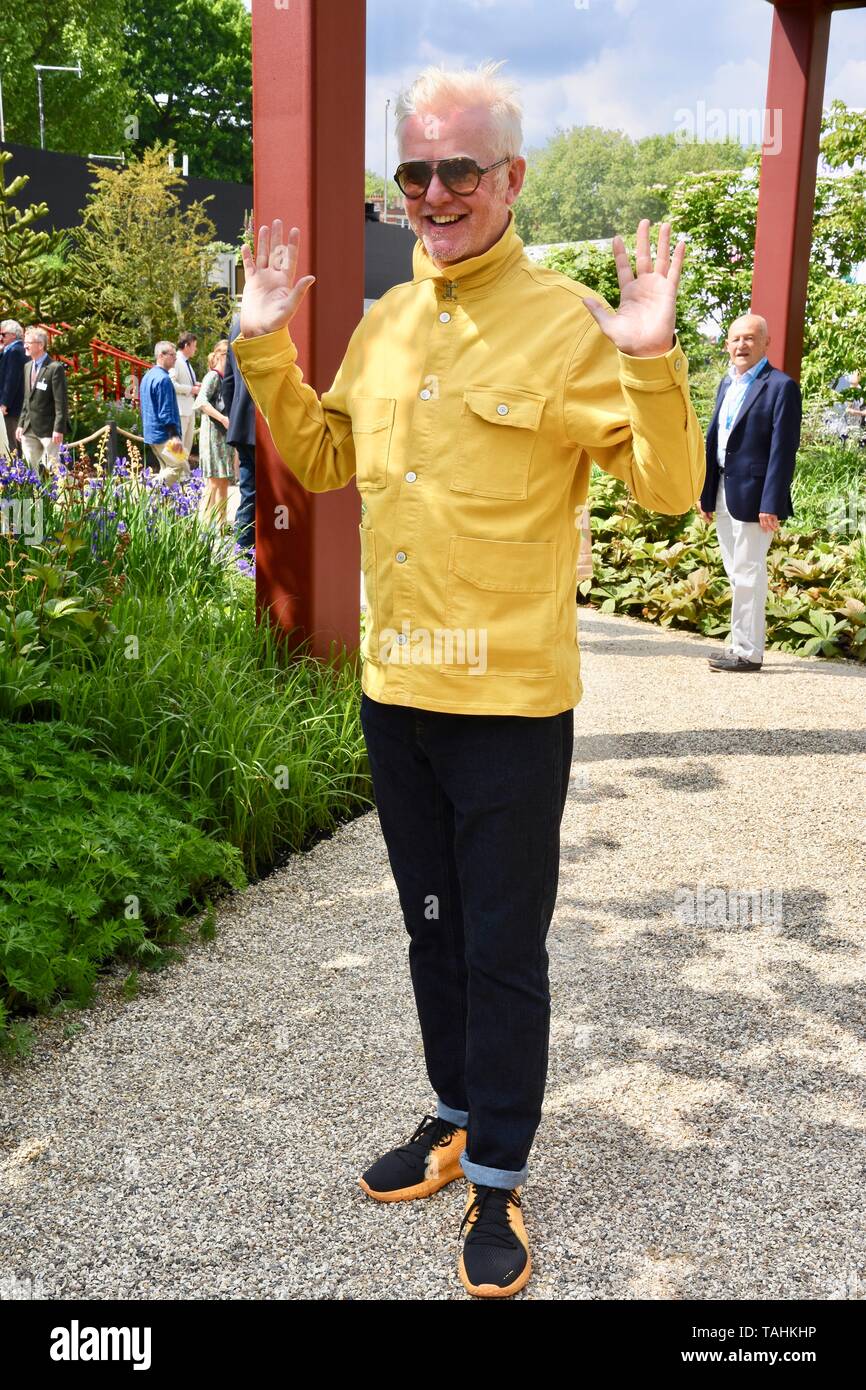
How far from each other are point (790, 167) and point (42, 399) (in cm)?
699

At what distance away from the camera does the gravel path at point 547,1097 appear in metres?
2.42

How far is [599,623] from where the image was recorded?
8.97 m

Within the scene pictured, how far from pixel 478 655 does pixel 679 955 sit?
6.64ft

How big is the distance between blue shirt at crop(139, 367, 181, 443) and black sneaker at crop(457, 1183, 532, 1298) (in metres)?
10.3

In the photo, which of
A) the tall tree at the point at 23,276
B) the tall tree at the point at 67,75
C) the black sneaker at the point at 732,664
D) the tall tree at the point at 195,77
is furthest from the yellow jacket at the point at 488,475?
the tall tree at the point at 195,77

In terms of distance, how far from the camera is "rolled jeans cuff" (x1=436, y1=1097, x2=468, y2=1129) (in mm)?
2633

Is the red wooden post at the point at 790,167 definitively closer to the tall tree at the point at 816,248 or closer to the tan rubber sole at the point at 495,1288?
the tall tree at the point at 816,248

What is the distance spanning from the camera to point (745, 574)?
7.21 m

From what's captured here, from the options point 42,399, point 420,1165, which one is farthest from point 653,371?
point 42,399

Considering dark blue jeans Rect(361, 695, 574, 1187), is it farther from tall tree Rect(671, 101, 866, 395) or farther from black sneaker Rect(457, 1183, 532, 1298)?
tall tree Rect(671, 101, 866, 395)

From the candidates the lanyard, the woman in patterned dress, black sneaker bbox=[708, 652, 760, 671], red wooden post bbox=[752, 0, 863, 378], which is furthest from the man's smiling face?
the woman in patterned dress

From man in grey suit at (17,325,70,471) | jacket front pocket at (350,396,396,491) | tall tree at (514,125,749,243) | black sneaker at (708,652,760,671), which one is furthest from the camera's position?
tall tree at (514,125,749,243)
